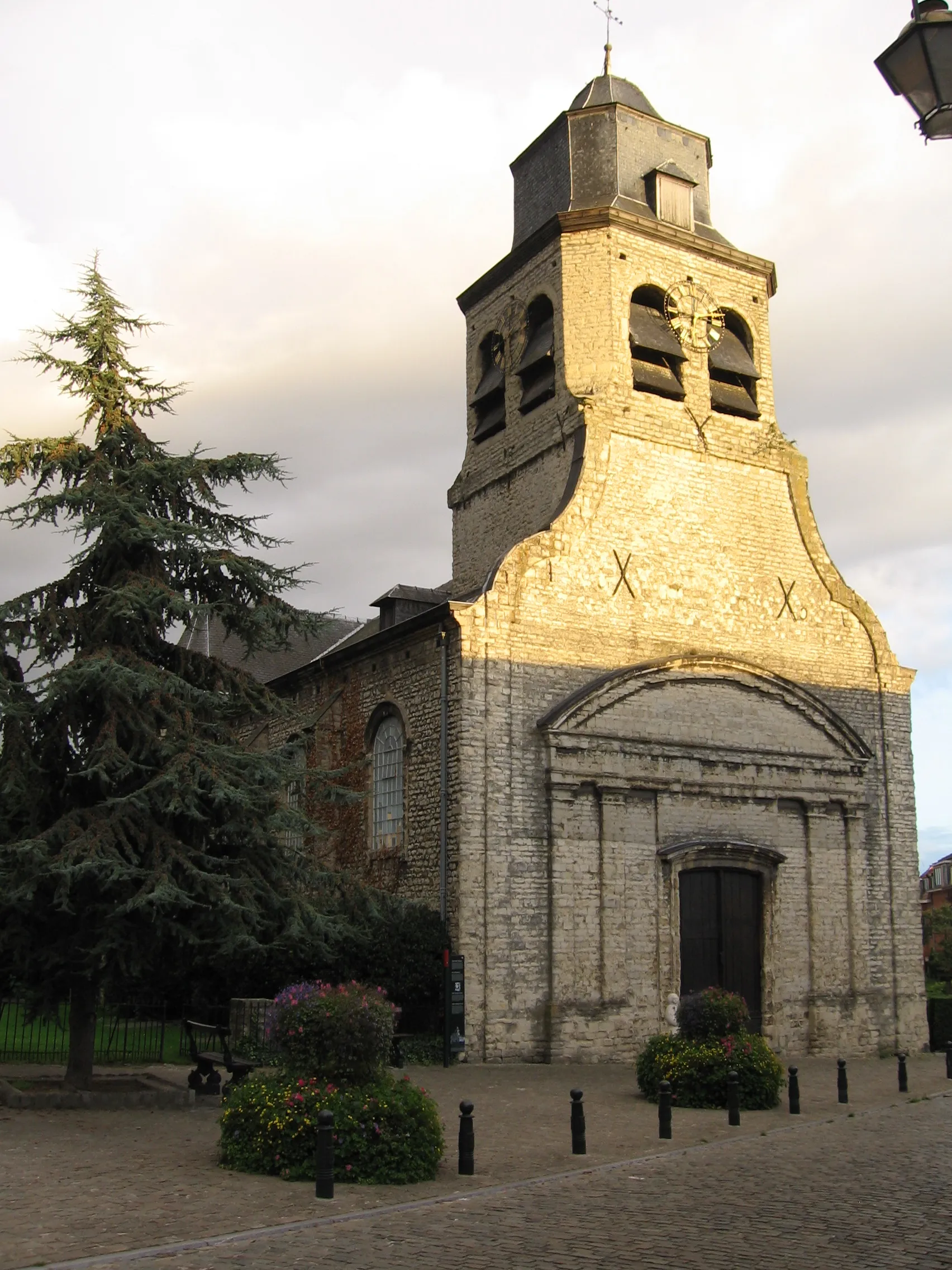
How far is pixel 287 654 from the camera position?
102ft

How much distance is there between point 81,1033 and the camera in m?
14.1

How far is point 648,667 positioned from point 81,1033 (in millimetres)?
11028

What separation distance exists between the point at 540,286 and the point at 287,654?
12.0 m

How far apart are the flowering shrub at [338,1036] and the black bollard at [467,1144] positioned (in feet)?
2.95

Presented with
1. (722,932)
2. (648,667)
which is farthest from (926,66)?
(722,932)

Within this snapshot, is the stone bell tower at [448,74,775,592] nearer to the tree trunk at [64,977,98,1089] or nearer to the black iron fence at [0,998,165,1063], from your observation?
the black iron fence at [0,998,165,1063]

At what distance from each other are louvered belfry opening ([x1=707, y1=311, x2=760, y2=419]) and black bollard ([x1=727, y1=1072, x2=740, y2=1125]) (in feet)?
49.1

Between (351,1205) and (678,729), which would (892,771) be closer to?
(678,729)

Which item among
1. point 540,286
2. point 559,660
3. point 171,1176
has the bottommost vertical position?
point 171,1176

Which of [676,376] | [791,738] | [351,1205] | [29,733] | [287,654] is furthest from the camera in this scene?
A: [287,654]

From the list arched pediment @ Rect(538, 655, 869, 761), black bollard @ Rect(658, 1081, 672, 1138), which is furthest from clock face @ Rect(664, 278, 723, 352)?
black bollard @ Rect(658, 1081, 672, 1138)

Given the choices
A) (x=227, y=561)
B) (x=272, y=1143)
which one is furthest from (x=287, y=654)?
(x=272, y=1143)

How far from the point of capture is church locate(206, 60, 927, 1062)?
760 inches

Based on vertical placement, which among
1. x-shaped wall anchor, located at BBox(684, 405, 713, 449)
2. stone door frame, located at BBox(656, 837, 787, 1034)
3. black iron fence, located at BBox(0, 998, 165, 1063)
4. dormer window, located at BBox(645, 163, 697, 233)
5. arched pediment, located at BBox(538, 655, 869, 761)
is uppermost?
dormer window, located at BBox(645, 163, 697, 233)
